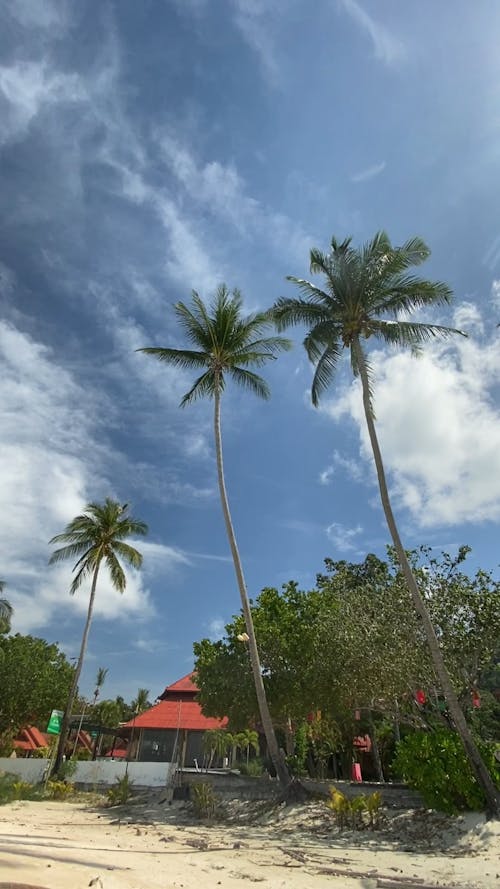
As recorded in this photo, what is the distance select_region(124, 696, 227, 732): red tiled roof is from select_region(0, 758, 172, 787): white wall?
7.22 metres

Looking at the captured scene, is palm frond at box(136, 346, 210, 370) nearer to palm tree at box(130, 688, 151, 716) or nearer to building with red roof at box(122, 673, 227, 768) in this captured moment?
building with red roof at box(122, 673, 227, 768)

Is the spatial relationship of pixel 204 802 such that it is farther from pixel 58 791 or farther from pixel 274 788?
pixel 58 791

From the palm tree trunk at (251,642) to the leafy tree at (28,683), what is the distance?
1831 centimetres

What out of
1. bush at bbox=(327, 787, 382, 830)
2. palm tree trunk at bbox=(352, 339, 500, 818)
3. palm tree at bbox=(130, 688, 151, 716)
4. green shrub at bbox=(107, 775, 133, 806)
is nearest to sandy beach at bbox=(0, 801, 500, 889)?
bush at bbox=(327, 787, 382, 830)

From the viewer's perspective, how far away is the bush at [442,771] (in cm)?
1124

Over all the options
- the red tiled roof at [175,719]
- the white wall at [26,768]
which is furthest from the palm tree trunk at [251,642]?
the red tiled roof at [175,719]

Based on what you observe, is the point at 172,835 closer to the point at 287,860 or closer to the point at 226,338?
the point at 287,860

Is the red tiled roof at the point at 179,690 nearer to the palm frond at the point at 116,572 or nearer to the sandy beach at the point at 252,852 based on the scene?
the palm frond at the point at 116,572

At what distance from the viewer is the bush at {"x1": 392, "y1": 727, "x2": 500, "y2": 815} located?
443 inches

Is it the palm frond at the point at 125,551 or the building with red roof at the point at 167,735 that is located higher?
the palm frond at the point at 125,551

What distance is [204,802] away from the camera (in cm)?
1482

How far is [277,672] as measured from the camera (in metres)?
18.5

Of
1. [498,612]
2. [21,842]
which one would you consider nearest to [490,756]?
[498,612]

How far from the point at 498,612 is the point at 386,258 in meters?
10.6
